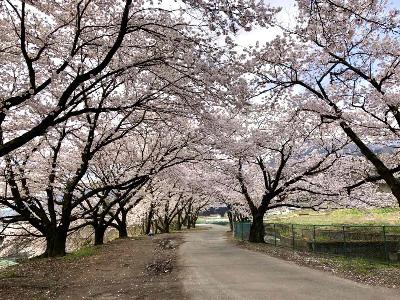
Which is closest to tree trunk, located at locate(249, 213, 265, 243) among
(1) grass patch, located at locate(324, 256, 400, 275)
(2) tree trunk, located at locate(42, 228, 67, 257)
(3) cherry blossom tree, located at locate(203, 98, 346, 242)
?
(3) cherry blossom tree, located at locate(203, 98, 346, 242)

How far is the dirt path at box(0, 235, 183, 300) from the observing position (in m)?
9.70

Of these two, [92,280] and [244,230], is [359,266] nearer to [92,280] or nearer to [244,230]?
[92,280]

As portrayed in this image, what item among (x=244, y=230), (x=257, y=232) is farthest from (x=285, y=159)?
(x=244, y=230)

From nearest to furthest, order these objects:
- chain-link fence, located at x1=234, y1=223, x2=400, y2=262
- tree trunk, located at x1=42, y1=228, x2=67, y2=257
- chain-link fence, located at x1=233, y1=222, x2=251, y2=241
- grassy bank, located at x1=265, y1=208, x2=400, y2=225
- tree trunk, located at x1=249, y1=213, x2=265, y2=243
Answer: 1. chain-link fence, located at x1=234, y1=223, x2=400, y2=262
2. tree trunk, located at x1=42, y1=228, x2=67, y2=257
3. tree trunk, located at x1=249, y1=213, x2=265, y2=243
4. grassy bank, located at x1=265, y1=208, x2=400, y2=225
5. chain-link fence, located at x1=233, y1=222, x2=251, y2=241

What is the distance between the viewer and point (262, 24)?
7.95m

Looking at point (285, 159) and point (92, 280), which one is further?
point (285, 159)

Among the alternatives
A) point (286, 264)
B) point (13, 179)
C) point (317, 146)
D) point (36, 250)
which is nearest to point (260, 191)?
point (317, 146)

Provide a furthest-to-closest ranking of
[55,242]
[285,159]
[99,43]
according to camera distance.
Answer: [285,159], [55,242], [99,43]

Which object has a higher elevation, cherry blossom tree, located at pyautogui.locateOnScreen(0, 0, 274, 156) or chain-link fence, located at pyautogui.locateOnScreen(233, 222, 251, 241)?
cherry blossom tree, located at pyautogui.locateOnScreen(0, 0, 274, 156)

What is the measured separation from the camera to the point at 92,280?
11.8 m

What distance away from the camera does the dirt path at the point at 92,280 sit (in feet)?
31.8

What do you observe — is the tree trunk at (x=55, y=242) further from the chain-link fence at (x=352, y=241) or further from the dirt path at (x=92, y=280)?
the chain-link fence at (x=352, y=241)

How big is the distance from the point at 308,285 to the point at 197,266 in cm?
547

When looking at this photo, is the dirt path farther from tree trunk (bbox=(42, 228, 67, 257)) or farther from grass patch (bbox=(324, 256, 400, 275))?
grass patch (bbox=(324, 256, 400, 275))
